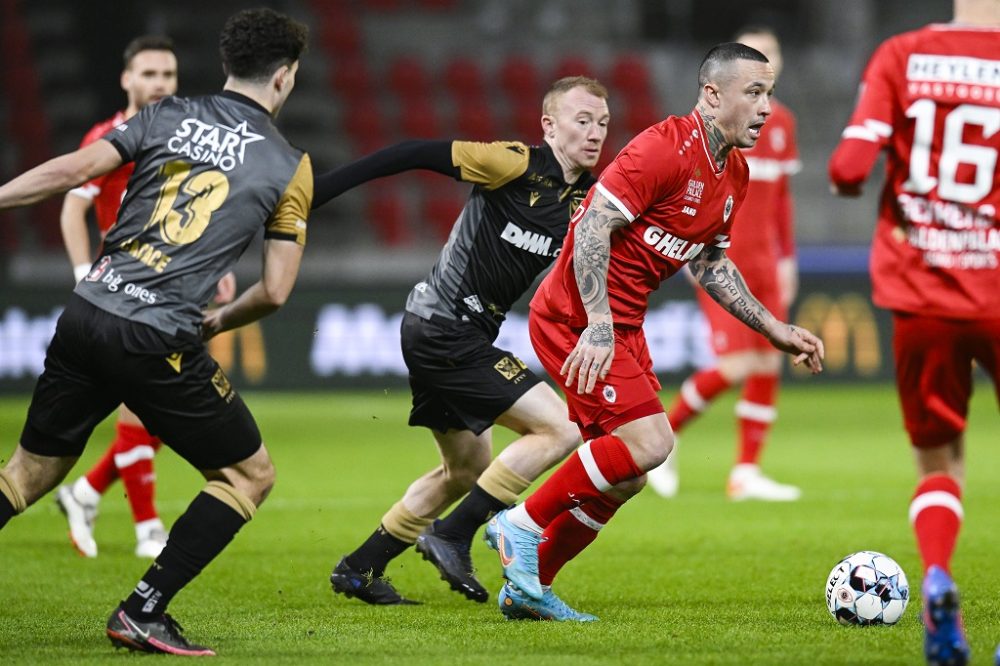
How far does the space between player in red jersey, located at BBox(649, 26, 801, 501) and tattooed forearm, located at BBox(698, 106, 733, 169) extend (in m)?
4.08

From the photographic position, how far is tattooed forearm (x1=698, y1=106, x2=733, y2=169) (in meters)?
5.38

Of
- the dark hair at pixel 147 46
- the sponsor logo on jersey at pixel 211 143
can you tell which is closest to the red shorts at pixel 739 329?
the dark hair at pixel 147 46

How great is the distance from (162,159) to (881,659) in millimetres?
2766

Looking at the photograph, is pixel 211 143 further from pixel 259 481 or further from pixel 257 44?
pixel 259 481

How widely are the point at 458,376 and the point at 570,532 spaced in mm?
789

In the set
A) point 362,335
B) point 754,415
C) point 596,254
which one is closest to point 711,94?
point 596,254

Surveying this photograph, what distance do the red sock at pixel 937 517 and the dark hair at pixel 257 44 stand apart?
97.1 inches

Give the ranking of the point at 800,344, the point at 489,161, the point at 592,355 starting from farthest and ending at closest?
the point at 489,161
the point at 800,344
the point at 592,355

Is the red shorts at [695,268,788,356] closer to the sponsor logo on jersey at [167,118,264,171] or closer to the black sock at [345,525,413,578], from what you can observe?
the black sock at [345,525,413,578]

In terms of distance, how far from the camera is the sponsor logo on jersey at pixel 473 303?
611cm

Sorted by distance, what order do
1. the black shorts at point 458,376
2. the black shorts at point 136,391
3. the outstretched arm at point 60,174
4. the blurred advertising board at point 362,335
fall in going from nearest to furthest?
the outstretched arm at point 60,174 < the black shorts at point 136,391 < the black shorts at point 458,376 < the blurred advertising board at point 362,335

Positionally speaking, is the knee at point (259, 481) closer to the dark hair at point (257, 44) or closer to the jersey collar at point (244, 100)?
the jersey collar at point (244, 100)

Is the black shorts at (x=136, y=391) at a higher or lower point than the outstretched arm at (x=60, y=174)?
lower

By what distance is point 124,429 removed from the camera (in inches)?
294
